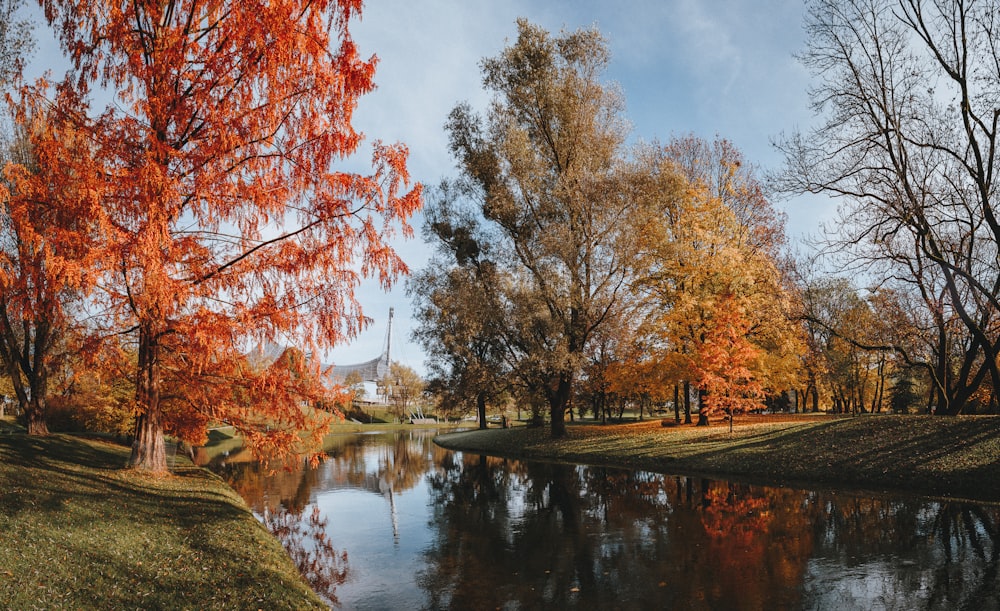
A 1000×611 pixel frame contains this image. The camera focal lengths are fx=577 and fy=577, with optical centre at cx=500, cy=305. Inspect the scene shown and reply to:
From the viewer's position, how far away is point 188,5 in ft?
41.1

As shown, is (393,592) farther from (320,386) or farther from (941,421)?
(941,421)

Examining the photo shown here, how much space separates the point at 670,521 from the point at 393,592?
6.58 m

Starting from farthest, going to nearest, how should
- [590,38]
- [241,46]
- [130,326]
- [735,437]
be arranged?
[590,38], [735,437], [130,326], [241,46]

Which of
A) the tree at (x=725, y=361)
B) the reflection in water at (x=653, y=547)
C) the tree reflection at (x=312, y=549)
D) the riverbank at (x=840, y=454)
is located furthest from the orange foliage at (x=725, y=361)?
the tree reflection at (x=312, y=549)

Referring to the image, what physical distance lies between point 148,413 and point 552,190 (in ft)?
64.3

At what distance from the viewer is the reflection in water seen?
25.5 feet

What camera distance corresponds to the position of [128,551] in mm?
7289

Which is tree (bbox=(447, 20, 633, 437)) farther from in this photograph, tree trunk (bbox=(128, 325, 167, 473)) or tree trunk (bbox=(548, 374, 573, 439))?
tree trunk (bbox=(128, 325, 167, 473))

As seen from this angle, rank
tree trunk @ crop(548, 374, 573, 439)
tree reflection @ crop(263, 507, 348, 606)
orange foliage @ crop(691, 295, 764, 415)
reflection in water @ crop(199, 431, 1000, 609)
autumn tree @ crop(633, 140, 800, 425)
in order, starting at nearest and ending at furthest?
reflection in water @ crop(199, 431, 1000, 609) < tree reflection @ crop(263, 507, 348, 606) < orange foliage @ crop(691, 295, 764, 415) < autumn tree @ crop(633, 140, 800, 425) < tree trunk @ crop(548, 374, 573, 439)

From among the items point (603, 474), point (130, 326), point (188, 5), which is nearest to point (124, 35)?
point (188, 5)

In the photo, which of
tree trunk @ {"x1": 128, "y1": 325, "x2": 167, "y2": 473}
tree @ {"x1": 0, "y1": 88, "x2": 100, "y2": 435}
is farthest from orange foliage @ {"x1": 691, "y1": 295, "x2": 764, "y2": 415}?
tree @ {"x1": 0, "y1": 88, "x2": 100, "y2": 435}

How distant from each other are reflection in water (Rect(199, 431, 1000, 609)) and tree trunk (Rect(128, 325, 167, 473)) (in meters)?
3.47

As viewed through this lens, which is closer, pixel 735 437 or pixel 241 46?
pixel 241 46

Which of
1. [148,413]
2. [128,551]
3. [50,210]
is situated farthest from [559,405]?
[128,551]
